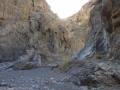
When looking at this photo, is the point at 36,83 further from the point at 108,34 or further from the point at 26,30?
the point at 26,30

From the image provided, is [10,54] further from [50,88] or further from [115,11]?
[50,88]

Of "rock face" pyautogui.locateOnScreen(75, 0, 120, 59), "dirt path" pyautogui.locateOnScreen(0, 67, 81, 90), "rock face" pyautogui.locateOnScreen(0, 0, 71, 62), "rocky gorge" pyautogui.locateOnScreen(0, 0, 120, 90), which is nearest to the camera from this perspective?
"dirt path" pyautogui.locateOnScreen(0, 67, 81, 90)

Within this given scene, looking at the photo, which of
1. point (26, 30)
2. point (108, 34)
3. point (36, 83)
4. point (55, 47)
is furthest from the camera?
point (55, 47)

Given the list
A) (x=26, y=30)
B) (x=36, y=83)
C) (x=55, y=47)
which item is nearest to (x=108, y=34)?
(x=36, y=83)

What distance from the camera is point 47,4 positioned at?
147 ft

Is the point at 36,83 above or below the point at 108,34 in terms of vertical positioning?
below

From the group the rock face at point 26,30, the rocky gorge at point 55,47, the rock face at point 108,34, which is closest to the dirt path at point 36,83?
the rocky gorge at point 55,47

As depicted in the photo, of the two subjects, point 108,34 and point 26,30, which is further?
point 26,30

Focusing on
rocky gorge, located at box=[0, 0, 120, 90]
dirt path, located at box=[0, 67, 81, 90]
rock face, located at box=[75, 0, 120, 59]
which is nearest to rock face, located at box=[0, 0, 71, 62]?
rocky gorge, located at box=[0, 0, 120, 90]

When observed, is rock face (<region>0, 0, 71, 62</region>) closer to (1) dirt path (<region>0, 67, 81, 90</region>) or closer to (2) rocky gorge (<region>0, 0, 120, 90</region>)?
(2) rocky gorge (<region>0, 0, 120, 90</region>)

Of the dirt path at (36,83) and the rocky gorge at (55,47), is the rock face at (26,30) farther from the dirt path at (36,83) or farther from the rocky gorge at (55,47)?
the dirt path at (36,83)

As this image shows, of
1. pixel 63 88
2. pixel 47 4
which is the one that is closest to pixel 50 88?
pixel 63 88

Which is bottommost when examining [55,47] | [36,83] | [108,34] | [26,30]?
[36,83]

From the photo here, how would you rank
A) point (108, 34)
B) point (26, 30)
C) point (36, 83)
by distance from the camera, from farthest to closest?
point (26, 30), point (108, 34), point (36, 83)
